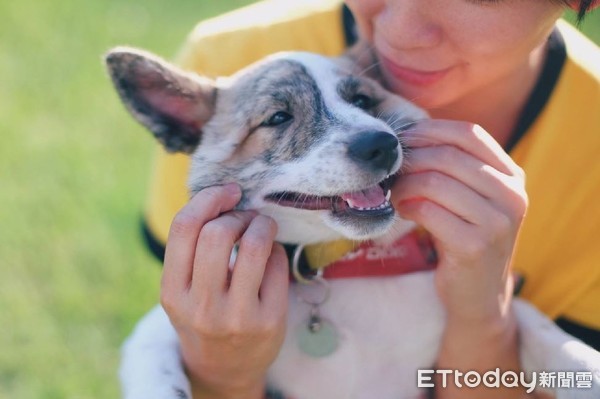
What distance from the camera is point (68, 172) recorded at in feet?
15.2

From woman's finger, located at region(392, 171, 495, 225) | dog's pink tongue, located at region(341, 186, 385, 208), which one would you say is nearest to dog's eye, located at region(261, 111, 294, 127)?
dog's pink tongue, located at region(341, 186, 385, 208)

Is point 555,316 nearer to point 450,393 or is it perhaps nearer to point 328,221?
point 450,393

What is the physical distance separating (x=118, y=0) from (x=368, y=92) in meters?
4.96

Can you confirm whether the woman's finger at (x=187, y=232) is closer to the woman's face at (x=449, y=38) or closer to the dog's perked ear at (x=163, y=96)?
the dog's perked ear at (x=163, y=96)

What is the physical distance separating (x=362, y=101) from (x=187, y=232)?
2.35 ft

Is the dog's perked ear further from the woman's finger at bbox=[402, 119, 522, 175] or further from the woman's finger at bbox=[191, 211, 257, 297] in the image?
the woman's finger at bbox=[402, 119, 522, 175]

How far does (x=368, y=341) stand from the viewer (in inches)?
92.7

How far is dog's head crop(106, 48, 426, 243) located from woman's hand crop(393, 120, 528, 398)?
70mm

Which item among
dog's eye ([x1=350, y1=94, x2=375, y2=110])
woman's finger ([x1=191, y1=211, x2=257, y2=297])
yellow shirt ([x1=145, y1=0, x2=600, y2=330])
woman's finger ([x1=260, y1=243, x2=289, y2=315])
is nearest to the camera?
woman's finger ([x1=191, y1=211, x2=257, y2=297])

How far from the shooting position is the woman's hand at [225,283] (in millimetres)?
1980

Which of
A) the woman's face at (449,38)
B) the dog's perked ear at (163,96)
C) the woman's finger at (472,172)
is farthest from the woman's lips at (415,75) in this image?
the dog's perked ear at (163,96)

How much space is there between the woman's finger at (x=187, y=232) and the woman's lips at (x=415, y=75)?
621mm

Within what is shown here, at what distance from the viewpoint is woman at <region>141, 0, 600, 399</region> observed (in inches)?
80.6

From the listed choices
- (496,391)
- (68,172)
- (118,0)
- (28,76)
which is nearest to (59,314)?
(68,172)
